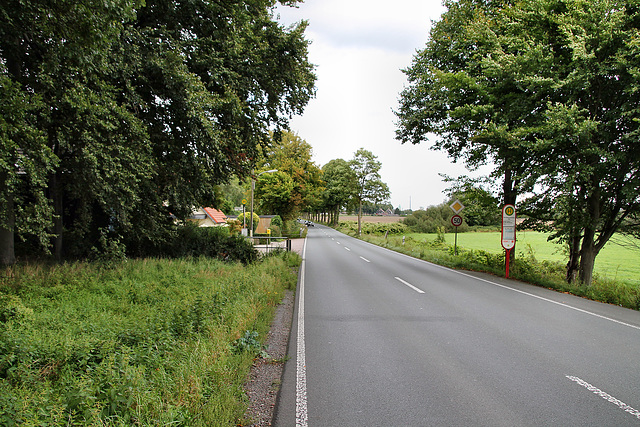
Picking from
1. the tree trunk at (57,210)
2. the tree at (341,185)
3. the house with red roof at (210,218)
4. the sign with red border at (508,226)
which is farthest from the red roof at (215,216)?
the sign with red border at (508,226)

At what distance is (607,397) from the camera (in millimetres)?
3660

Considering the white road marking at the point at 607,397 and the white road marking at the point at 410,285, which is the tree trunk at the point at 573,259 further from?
the white road marking at the point at 607,397

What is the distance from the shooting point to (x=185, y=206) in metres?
11.5

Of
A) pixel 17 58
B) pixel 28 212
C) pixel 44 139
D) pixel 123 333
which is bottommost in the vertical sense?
pixel 123 333

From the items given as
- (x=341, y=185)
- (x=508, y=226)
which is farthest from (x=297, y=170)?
(x=508, y=226)

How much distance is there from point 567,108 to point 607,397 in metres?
8.63

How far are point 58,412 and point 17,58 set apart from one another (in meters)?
8.48

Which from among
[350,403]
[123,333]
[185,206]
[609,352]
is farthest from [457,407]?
[185,206]

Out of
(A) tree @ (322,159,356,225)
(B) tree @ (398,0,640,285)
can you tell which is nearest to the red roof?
(A) tree @ (322,159,356,225)

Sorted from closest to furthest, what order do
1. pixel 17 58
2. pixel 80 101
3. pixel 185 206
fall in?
pixel 80 101 < pixel 17 58 < pixel 185 206

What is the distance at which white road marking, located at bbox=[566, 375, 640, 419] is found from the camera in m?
3.39

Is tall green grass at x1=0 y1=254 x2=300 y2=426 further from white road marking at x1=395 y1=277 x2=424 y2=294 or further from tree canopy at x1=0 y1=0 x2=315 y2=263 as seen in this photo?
white road marking at x1=395 y1=277 x2=424 y2=294

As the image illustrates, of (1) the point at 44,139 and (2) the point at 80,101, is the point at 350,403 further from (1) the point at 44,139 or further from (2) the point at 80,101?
(2) the point at 80,101

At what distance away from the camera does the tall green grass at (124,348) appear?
9.23 feet
